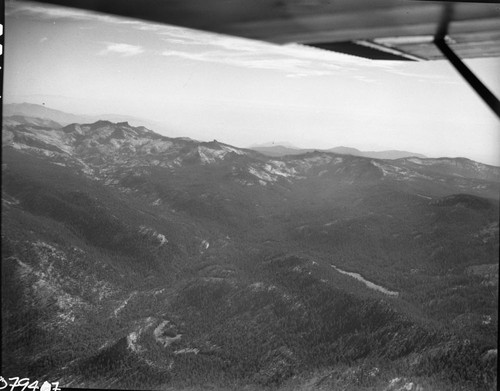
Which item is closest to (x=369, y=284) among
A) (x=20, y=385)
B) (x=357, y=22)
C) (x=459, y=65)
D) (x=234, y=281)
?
(x=234, y=281)

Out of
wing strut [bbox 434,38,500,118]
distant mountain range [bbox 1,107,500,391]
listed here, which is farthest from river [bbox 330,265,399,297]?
wing strut [bbox 434,38,500,118]

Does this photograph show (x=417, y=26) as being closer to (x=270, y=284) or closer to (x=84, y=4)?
(x=84, y=4)

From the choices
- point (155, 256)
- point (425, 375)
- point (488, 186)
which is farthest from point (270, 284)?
point (488, 186)

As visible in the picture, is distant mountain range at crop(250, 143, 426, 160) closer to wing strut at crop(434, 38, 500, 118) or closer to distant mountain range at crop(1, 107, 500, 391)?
distant mountain range at crop(1, 107, 500, 391)

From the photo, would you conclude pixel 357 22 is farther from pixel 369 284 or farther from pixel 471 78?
pixel 369 284

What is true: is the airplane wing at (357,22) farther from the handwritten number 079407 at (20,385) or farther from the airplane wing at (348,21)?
the handwritten number 079407 at (20,385)

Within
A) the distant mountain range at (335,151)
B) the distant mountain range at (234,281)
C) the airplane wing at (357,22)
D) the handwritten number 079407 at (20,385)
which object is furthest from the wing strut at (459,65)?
the distant mountain range at (335,151)

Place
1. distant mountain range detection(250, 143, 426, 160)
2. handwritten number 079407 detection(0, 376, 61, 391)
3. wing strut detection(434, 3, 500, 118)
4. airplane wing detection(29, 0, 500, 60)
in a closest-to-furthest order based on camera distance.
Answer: airplane wing detection(29, 0, 500, 60) → wing strut detection(434, 3, 500, 118) → handwritten number 079407 detection(0, 376, 61, 391) → distant mountain range detection(250, 143, 426, 160)
